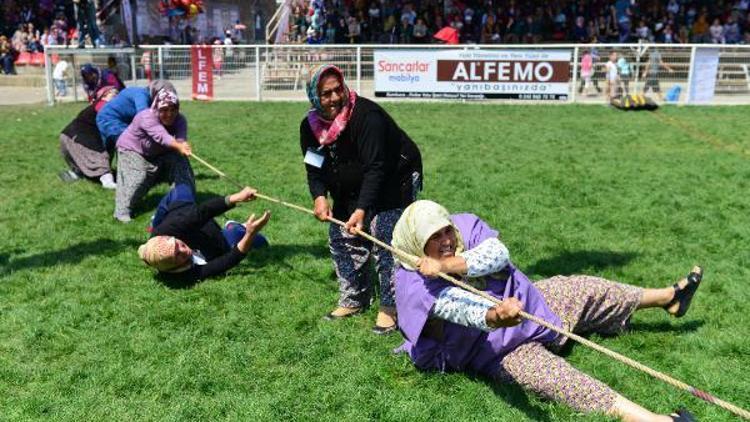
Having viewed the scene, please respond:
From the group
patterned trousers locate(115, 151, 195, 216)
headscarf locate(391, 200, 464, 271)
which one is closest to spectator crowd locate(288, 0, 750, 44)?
patterned trousers locate(115, 151, 195, 216)

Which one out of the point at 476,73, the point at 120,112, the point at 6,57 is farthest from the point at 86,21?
the point at 120,112

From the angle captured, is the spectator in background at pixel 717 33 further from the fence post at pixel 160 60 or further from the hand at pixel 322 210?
the hand at pixel 322 210

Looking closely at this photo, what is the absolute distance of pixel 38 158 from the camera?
9633 mm

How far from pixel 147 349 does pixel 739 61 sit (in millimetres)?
16200

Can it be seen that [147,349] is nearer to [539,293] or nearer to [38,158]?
[539,293]

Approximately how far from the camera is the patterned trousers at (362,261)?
425 cm

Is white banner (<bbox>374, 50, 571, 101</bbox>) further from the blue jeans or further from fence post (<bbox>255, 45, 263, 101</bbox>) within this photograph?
the blue jeans

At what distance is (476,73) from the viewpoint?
1614cm

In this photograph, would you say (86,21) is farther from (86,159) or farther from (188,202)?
(188,202)

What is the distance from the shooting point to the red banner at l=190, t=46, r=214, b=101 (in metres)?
17.5

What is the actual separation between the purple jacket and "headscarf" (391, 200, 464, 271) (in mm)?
3680

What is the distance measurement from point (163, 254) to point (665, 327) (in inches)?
135

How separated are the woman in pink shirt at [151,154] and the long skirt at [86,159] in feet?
4.96

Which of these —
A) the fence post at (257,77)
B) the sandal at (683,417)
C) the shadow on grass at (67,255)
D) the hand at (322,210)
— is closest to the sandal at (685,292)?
the sandal at (683,417)
